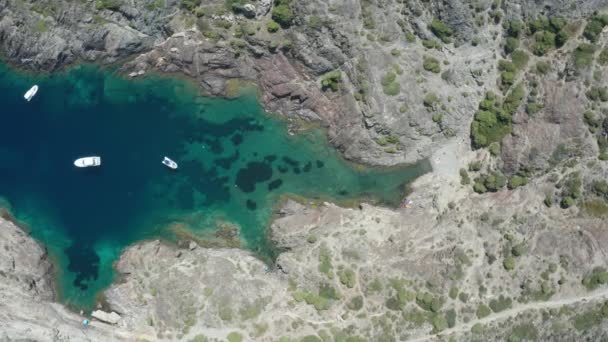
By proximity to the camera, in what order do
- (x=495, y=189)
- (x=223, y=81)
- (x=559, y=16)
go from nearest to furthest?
(x=559, y=16)
(x=495, y=189)
(x=223, y=81)

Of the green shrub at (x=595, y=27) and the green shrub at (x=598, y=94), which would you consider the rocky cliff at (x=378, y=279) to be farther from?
the green shrub at (x=595, y=27)

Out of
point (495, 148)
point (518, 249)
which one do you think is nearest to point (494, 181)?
point (495, 148)

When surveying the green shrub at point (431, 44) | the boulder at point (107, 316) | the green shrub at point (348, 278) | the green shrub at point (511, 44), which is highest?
the green shrub at point (511, 44)

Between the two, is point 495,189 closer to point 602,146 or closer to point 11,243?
point 602,146

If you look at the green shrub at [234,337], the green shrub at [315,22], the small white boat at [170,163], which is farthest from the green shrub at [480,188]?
the small white boat at [170,163]

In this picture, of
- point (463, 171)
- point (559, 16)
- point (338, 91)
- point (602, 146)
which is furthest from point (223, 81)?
point (602, 146)

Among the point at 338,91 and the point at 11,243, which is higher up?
→ the point at 338,91

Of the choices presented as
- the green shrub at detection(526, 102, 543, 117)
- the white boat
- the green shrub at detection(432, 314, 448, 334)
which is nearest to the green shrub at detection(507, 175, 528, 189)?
the green shrub at detection(526, 102, 543, 117)
